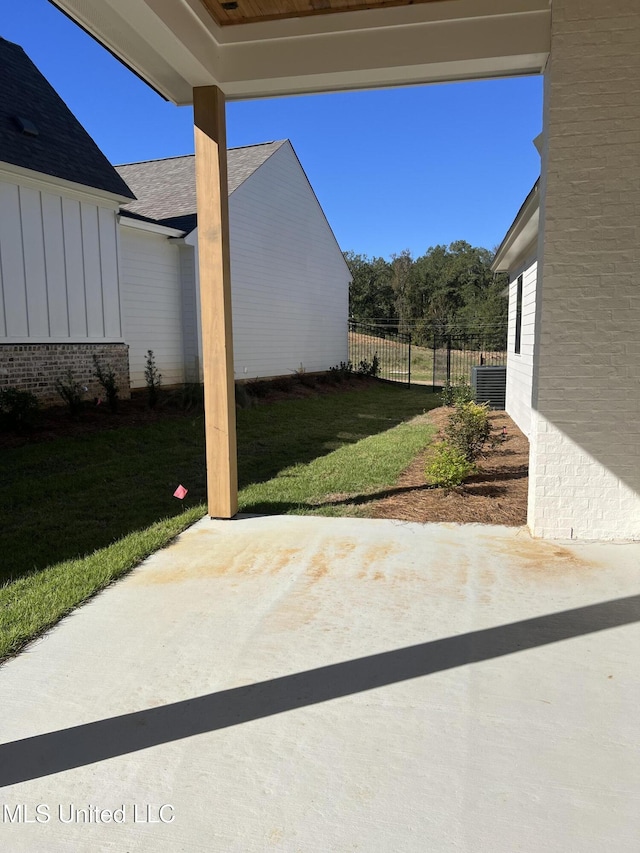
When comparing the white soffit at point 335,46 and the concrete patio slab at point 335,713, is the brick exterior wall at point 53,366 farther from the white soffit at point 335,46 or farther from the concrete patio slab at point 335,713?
the concrete patio slab at point 335,713

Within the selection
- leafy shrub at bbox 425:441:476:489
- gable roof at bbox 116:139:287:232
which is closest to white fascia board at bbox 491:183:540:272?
leafy shrub at bbox 425:441:476:489

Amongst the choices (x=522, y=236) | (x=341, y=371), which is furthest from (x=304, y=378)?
(x=522, y=236)

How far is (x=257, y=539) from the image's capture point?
4.31 metres

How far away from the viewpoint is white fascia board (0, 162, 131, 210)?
29.3 feet

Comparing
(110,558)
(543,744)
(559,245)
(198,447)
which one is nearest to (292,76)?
(559,245)

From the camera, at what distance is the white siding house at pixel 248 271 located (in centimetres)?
1264

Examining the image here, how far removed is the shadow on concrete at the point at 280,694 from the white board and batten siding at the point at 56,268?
27.1 feet

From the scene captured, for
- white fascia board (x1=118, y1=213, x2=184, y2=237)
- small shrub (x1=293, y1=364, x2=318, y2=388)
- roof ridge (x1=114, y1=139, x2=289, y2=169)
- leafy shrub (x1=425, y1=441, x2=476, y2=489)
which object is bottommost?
leafy shrub (x1=425, y1=441, x2=476, y2=489)

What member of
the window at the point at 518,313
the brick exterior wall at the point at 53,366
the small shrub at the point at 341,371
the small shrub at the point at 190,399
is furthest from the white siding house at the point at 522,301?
the small shrub at the point at 341,371

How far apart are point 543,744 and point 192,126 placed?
4.55 m

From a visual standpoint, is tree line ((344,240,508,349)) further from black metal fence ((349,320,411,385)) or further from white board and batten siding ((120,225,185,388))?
white board and batten siding ((120,225,185,388))

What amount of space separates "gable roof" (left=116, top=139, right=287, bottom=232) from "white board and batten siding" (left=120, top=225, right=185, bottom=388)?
86 cm

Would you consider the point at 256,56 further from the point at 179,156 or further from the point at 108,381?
the point at 179,156

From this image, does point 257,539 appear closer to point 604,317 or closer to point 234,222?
point 604,317
